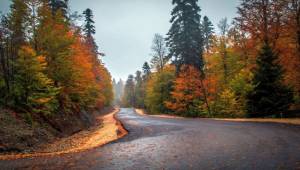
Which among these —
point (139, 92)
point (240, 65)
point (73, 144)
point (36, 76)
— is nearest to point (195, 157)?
point (73, 144)

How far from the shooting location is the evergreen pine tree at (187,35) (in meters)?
31.6

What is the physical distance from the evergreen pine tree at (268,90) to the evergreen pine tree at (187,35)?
36.0ft

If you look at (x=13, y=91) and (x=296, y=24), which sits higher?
(x=296, y=24)

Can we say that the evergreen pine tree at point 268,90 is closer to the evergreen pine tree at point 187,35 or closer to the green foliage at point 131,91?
the evergreen pine tree at point 187,35

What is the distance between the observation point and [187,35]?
3203cm

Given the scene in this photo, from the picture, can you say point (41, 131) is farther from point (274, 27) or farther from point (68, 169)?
point (274, 27)

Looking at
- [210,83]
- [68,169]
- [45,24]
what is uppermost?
[45,24]

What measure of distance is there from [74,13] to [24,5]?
1142cm

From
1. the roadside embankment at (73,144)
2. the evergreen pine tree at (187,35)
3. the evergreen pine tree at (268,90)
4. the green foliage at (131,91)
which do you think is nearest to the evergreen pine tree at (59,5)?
the evergreen pine tree at (187,35)

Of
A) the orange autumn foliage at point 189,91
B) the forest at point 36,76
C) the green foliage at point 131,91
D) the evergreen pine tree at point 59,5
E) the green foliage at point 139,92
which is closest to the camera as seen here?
the forest at point 36,76

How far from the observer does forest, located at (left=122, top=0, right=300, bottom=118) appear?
20.2 m

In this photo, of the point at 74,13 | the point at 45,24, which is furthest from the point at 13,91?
the point at 74,13

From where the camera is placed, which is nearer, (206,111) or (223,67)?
(206,111)

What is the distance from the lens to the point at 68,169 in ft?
24.6
